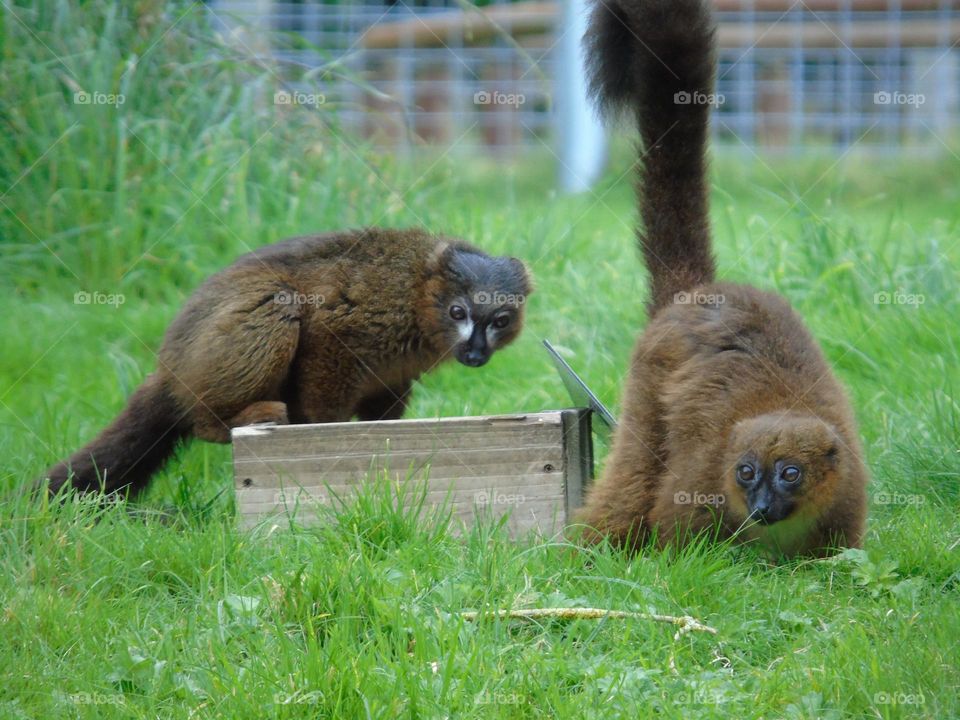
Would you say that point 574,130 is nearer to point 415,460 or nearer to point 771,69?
point 771,69

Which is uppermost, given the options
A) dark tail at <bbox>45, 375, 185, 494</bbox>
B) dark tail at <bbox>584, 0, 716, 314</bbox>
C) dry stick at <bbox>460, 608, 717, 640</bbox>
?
dark tail at <bbox>584, 0, 716, 314</bbox>

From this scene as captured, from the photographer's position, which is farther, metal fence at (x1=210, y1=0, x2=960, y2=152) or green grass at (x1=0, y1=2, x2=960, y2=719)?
metal fence at (x1=210, y1=0, x2=960, y2=152)

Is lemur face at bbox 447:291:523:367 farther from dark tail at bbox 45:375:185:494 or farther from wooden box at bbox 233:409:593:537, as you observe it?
dark tail at bbox 45:375:185:494

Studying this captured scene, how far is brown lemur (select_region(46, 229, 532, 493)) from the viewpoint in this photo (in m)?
4.69

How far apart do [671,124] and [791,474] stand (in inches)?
57.6

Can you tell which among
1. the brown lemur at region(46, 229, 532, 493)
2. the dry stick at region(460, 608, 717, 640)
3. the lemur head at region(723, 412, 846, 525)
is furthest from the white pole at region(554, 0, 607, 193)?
the dry stick at region(460, 608, 717, 640)

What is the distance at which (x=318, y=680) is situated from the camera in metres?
2.93

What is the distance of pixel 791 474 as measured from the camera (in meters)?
3.79

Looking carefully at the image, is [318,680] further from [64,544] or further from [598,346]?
[598,346]

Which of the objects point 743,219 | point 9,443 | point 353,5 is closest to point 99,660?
point 9,443

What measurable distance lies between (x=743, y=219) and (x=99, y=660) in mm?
5353

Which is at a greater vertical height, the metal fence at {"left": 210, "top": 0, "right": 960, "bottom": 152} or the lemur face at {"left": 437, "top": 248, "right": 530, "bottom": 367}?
the metal fence at {"left": 210, "top": 0, "right": 960, "bottom": 152}

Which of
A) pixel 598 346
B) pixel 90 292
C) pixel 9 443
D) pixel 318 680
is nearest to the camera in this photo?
pixel 318 680

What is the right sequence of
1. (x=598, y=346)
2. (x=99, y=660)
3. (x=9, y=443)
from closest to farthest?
(x=99, y=660) < (x=9, y=443) < (x=598, y=346)
